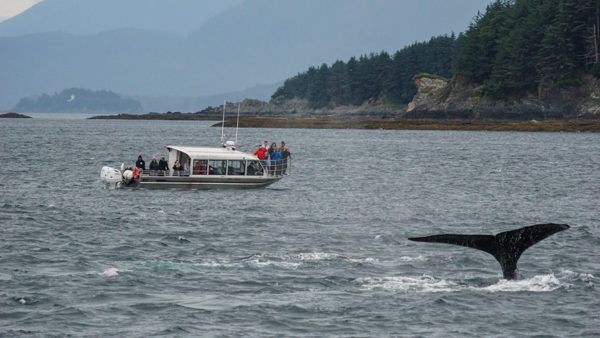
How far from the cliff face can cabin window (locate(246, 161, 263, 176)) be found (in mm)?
97283

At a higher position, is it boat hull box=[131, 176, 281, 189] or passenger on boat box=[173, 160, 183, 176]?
passenger on boat box=[173, 160, 183, 176]

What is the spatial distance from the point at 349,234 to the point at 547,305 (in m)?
12.4

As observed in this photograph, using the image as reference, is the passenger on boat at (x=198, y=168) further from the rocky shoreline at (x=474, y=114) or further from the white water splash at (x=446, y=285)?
the rocky shoreline at (x=474, y=114)

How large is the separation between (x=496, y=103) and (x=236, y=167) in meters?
109

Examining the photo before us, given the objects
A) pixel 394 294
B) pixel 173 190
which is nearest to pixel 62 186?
pixel 173 190

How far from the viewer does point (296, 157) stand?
92375 mm

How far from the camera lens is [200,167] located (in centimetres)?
5384

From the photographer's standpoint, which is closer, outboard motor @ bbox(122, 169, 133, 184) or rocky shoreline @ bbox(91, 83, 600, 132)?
outboard motor @ bbox(122, 169, 133, 184)

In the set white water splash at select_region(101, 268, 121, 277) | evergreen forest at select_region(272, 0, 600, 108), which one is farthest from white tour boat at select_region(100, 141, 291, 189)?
evergreen forest at select_region(272, 0, 600, 108)

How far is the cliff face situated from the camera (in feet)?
479

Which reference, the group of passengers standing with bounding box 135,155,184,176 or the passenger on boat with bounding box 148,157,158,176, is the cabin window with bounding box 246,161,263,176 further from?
the passenger on boat with bounding box 148,157,158,176

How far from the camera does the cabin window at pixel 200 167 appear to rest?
2115 inches

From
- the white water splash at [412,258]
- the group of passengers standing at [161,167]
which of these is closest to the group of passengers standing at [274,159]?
the group of passengers standing at [161,167]

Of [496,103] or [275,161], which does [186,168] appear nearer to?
[275,161]
